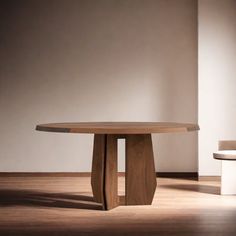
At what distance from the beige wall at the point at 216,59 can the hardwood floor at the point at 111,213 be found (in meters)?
0.86

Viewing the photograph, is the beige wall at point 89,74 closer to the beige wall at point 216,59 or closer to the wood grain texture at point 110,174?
the beige wall at point 216,59

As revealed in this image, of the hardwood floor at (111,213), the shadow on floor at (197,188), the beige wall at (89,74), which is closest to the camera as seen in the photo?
the hardwood floor at (111,213)

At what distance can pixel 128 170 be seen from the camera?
479 centimetres

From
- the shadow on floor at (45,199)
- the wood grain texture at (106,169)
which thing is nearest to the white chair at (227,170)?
the wood grain texture at (106,169)

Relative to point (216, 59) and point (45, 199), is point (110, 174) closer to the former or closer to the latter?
point (45, 199)

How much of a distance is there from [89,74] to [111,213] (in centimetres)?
252

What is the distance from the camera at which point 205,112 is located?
6348 millimetres

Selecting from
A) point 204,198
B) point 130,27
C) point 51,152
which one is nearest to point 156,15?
point 130,27

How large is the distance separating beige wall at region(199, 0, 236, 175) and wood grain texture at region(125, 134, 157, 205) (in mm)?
1665

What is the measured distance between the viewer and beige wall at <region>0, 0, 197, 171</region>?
21.9 ft

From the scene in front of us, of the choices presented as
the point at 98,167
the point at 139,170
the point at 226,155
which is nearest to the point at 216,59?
the point at 226,155

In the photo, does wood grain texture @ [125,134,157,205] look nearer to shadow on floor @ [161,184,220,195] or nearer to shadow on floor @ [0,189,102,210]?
shadow on floor @ [0,189,102,210]

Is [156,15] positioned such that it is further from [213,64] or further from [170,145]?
[170,145]

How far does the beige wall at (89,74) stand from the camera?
6.66 metres
